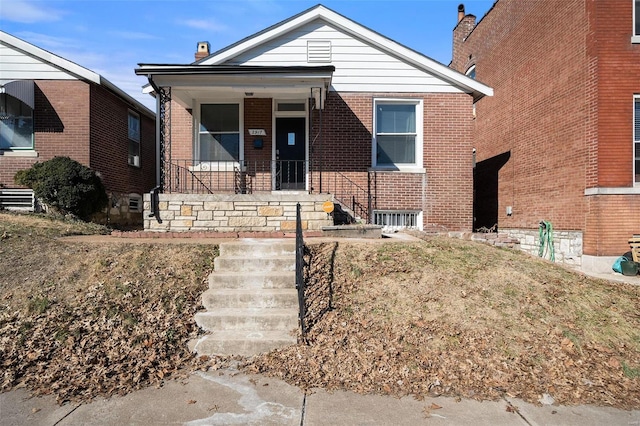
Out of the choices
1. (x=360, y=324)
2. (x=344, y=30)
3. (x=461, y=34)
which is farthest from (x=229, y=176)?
(x=461, y=34)

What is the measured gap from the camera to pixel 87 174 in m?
11.5

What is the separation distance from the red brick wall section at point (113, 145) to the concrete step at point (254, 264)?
8508 mm

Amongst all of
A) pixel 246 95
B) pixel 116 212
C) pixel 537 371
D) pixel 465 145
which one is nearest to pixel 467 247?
pixel 537 371

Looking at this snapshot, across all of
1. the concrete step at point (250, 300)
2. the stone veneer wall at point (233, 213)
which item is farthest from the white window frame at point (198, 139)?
the concrete step at point (250, 300)

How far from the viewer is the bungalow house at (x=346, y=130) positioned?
1103 centimetres

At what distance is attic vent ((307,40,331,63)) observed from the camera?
11211mm

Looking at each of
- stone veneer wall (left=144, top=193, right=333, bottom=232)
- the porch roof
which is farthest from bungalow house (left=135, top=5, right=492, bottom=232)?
stone veneer wall (left=144, top=193, right=333, bottom=232)

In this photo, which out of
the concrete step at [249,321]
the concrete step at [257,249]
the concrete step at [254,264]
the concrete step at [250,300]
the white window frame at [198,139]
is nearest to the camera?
the concrete step at [249,321]

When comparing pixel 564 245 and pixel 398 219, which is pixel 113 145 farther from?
pixel 564 245

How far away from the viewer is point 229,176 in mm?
11055

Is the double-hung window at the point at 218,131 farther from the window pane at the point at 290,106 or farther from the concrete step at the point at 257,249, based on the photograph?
the concrete step at the point at 257,249

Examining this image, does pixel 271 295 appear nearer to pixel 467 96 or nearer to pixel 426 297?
pixel 426 297

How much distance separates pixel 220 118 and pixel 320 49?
3198mm

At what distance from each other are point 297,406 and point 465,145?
30.7ft
